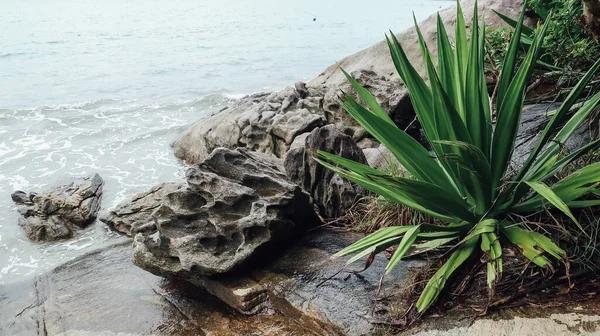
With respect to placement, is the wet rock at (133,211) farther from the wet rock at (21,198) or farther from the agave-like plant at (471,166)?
the agave-like plant at (471,166)

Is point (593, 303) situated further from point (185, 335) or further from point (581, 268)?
point (185, 335)

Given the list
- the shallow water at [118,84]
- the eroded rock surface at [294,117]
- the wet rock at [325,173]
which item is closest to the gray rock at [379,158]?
the wet rock at [325,173]

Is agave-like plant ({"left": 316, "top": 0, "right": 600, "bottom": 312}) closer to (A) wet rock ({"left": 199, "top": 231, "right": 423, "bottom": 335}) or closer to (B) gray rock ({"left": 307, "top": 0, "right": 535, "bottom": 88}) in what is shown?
(A) wet rock ({"left": 199, "top": 231, "right": 423, "bottom": 335})

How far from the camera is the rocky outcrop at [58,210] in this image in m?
5.85

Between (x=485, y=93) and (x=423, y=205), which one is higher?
(x=485, y=93)

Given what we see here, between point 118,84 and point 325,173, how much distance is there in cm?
1371

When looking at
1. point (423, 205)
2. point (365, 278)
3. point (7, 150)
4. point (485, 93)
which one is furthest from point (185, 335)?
point (7, 150)

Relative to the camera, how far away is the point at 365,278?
304 cm

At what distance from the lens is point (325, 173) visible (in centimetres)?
416

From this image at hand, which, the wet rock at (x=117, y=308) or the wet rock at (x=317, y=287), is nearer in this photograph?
the wet rock at (x=317, y=287)

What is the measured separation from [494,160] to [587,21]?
151 cm

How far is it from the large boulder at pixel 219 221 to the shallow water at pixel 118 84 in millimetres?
2272

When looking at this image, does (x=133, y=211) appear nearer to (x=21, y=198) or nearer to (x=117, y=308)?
(x=21, y=198)

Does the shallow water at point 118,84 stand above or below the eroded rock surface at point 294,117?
below
